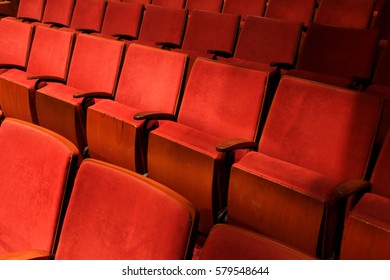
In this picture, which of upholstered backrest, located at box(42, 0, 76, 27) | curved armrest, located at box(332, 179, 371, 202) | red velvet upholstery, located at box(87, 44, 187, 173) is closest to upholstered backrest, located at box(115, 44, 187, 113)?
red velvet upholstery, located at box(87, 44, 187, 173)

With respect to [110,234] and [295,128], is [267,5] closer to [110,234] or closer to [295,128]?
[295,128]

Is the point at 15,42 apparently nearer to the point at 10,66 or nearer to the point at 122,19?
the point at 10,66

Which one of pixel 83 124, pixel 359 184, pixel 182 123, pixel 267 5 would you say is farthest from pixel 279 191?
pixel 267 5

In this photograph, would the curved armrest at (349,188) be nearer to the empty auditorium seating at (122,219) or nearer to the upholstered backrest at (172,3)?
the empty auditorium seating at (122,219)

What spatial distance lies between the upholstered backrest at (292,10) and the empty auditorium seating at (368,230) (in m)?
0.46

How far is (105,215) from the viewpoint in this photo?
0.24 meters

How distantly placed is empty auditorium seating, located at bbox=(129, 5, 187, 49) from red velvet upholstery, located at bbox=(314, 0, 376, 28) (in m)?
0.23

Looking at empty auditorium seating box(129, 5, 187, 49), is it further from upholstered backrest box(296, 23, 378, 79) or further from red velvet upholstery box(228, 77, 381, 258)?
red velvet upholstery box(228, 77, 381, 258)

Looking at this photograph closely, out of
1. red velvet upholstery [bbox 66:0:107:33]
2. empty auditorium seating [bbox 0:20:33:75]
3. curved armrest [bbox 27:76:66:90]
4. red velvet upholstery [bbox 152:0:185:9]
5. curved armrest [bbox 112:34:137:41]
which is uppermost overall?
red velvet upholstery [bbox 152:0:185:9]

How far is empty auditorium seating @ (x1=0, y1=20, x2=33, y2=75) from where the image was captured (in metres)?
0.65

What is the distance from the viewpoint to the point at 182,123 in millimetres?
451
